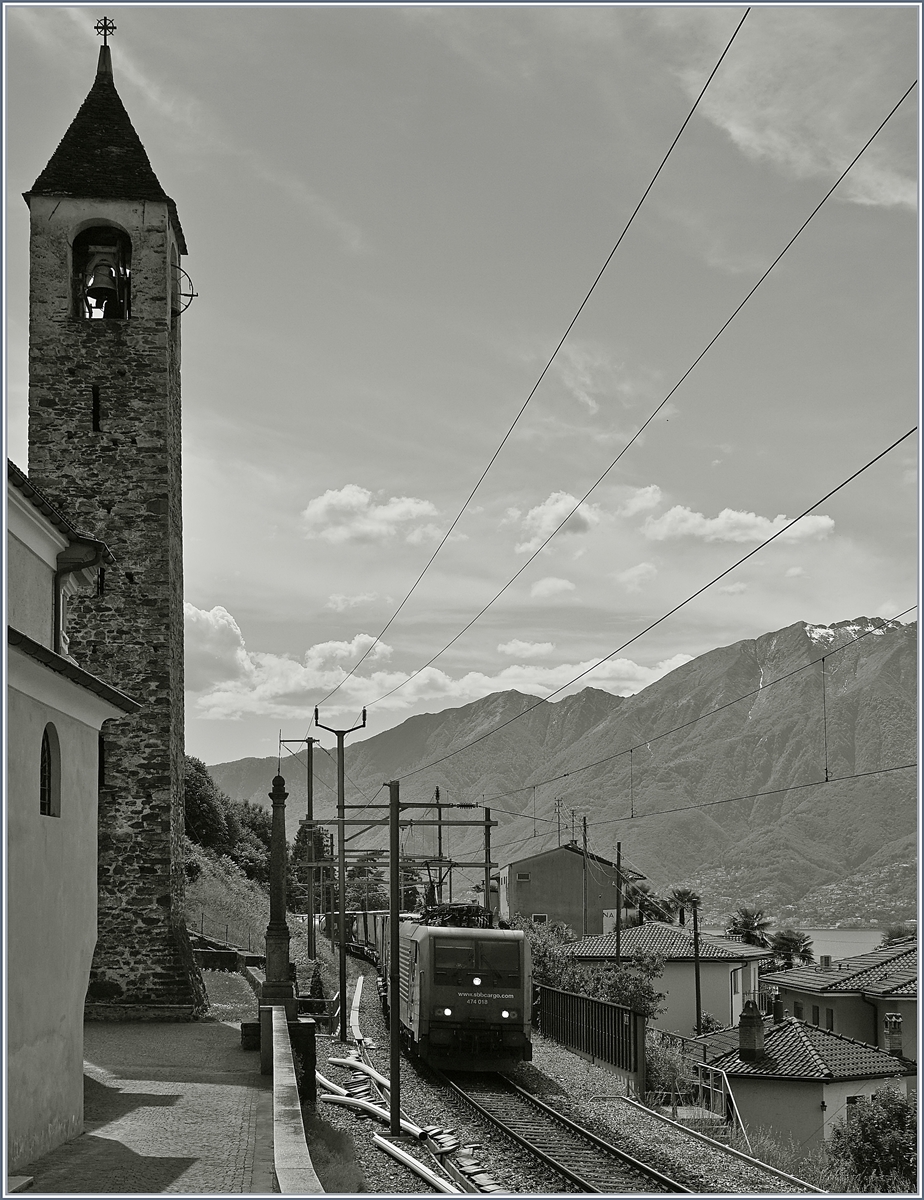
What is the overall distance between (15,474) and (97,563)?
6.29ft

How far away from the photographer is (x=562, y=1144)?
1636cm

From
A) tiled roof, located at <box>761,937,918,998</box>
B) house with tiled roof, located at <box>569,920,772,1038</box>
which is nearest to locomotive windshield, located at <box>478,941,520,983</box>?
tiled roof, located at <box>761,937,918,998</box>

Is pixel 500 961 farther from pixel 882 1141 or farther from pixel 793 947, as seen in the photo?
pixel 793 947

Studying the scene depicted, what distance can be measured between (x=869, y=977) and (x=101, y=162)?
37696 millimetres

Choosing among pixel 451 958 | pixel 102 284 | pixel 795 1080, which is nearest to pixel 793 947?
pixel 795 1080

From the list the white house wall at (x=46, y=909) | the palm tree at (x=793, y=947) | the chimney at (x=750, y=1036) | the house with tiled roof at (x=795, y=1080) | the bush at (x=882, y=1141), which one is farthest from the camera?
the palm tree at (x=793, y=947)

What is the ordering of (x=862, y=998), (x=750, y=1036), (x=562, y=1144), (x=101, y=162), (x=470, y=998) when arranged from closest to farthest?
(x=562, y=1144), (x=470, y=998), (x=101, y=162), (x=750, y=1036), (x=862, y=998)

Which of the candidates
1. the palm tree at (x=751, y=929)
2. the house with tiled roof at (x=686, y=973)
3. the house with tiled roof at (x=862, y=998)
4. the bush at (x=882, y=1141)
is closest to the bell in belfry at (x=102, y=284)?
the bush at (x=882, y=1141)

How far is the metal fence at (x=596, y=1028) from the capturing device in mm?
23766

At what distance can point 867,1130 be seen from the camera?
82.8 feet

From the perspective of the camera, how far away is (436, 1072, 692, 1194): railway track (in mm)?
14359

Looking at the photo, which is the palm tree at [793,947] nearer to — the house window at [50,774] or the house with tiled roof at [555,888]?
the house with tiled roof at [555,888]

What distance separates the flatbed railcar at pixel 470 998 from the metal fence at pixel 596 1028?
2341 mm

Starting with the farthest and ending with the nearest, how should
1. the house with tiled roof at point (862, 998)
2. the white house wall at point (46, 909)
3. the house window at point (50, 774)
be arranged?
1. the house with tiled roof at point (862, 998)
2. the house window at point (50, 774)
3. the white house wall at point (46, 909)
